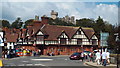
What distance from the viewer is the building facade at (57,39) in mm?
65000

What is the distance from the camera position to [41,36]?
64.9 meters

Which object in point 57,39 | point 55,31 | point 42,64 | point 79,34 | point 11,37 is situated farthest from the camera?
point 11,37

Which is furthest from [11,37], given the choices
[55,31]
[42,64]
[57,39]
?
[42,64]

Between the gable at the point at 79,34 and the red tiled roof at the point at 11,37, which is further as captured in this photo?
the red tiled roof at the point at 11,37

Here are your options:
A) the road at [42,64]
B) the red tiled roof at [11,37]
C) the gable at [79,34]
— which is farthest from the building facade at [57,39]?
the road at [42,64]

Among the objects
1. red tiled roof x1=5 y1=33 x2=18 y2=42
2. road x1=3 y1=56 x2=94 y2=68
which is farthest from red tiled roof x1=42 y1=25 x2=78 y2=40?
road x1=3 y1=56 x2=94 y2=68

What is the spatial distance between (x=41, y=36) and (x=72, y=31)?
381 inches

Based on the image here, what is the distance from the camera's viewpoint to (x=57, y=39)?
65500 millimetres

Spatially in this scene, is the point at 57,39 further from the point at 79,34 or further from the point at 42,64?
the point at 42,64

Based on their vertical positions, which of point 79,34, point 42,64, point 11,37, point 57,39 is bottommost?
point 42,64

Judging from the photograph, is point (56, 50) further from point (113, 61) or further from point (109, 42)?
point (113, 61)

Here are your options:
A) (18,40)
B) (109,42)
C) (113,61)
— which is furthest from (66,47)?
(113,61)

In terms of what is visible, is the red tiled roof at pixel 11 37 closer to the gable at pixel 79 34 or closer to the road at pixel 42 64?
the gable at pixel 79 34

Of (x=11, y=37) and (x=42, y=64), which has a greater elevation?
(x=11, y=37)
